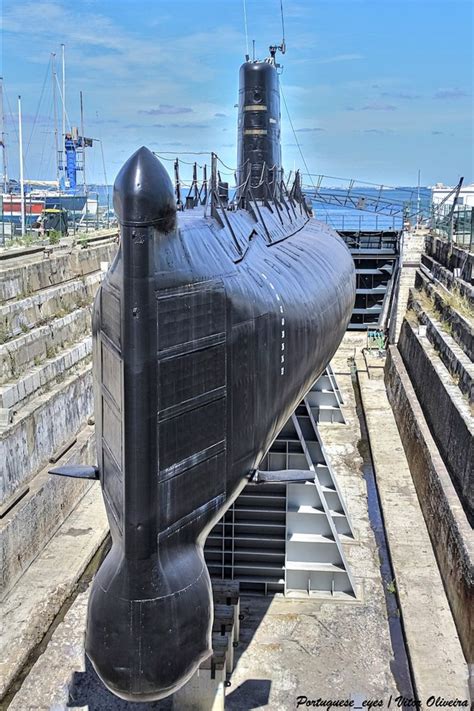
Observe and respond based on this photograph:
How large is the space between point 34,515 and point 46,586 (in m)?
1.24

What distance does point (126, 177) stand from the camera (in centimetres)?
488

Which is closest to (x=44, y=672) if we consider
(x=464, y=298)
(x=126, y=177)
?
(x=126, y=177)

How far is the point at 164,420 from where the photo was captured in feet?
16.8

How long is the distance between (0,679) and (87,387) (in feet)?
26.5

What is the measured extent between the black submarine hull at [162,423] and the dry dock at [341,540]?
2856 millimetres

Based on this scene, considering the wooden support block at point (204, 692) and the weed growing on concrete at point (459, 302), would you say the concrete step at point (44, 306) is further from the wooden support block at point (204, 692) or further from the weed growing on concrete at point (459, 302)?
the weed growing on concrete at point (459, 302)

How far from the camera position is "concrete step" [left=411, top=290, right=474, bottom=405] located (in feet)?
43.7

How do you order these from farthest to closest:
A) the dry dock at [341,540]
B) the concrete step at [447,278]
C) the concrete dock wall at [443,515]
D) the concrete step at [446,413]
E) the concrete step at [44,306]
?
the concrete step at [447,278] < the concrete step at [44,306] < the concrete step at [446,413] < the concrete dock wall at [443,515] < the dry dock at [341,540]

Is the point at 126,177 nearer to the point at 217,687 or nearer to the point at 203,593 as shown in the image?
the point at 203,593

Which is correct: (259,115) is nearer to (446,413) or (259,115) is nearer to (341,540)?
(446,413)

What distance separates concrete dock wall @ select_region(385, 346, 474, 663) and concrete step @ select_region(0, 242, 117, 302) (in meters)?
7.67

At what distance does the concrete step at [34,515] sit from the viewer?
10.7m

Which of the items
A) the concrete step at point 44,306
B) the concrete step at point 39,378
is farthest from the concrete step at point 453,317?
A: the concrete step at point 44,306

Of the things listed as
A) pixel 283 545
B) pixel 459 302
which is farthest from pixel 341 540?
pixel 459 302
